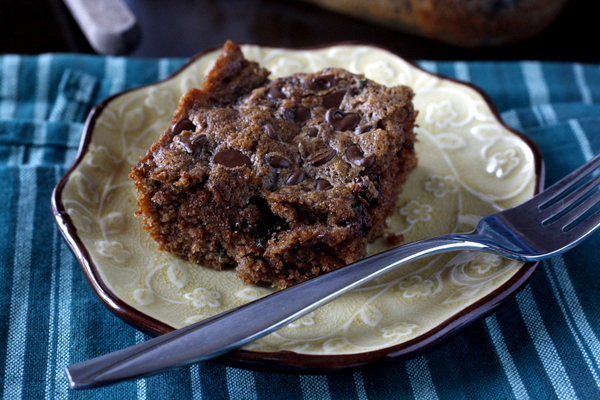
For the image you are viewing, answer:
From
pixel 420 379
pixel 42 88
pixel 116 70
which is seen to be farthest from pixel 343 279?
pixel 42 88

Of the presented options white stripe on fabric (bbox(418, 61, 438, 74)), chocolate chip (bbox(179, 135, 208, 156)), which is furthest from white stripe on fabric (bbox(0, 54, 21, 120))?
white stripe on fabric (bbox(418, 61, 438, 74))

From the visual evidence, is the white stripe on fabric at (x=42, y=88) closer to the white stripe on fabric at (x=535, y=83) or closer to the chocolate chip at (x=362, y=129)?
the chocolate chip at (x=362, y=129)

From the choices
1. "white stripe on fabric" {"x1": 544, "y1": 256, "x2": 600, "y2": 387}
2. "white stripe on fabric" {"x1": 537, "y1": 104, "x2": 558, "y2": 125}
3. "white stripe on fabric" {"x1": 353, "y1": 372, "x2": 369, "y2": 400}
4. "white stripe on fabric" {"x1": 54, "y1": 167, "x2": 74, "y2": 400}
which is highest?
"white stripe on fabric" {"x1": 537, "y1": 104, "x2": 558, "y2": 125}

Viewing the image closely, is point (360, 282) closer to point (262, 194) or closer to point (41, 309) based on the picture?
point (262, 194)

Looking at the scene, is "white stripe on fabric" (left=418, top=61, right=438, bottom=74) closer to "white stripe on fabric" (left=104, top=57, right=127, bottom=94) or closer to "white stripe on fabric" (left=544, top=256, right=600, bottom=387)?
"white stripe on fabric" (left=544, top=256, right=600, bottom=387)

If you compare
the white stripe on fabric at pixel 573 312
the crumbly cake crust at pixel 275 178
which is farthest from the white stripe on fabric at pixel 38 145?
the white stripe on fabric at pixel 573 312

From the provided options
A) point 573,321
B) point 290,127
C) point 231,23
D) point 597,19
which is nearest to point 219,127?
point 290,127
